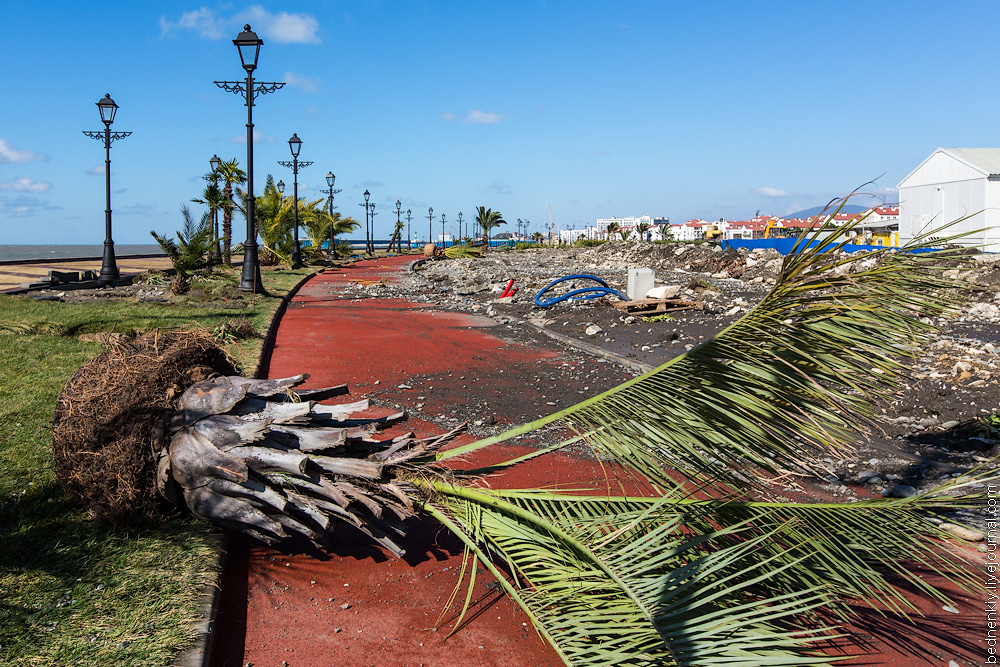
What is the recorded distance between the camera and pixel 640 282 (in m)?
15.9

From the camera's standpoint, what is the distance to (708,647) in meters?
2.21

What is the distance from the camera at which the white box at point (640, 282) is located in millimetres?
15852

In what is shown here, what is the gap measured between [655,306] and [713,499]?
12034 millimetres

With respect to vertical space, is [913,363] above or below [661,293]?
below

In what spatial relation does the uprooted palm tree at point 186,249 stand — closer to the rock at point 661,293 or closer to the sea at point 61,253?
the rock at point 661,293

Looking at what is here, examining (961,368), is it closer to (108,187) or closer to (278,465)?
(278,465)

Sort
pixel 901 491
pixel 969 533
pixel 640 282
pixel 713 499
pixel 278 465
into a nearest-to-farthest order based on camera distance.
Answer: pixel 713 499, pixel 278 465, pixel 969 533, pixel 901 491, pixel 640 282

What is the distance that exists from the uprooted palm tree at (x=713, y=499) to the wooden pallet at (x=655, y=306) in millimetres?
11150

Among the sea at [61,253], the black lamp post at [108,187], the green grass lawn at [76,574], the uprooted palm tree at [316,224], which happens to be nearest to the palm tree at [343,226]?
the uprooted palm tree at [316,224]

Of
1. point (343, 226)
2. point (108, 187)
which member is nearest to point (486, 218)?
point (343, 226)

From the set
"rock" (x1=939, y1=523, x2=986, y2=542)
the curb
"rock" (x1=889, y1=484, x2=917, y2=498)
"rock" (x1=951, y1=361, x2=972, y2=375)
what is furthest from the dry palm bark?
"rock" (x1=951, y1=361, x2=972, y2=375)

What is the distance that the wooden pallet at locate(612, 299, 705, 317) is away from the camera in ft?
48.0

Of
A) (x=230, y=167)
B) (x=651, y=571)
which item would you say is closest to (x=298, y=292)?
(x=230, y=167)

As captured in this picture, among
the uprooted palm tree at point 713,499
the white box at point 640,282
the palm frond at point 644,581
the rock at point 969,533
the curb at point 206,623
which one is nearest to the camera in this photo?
the palm frond at point 644,581
